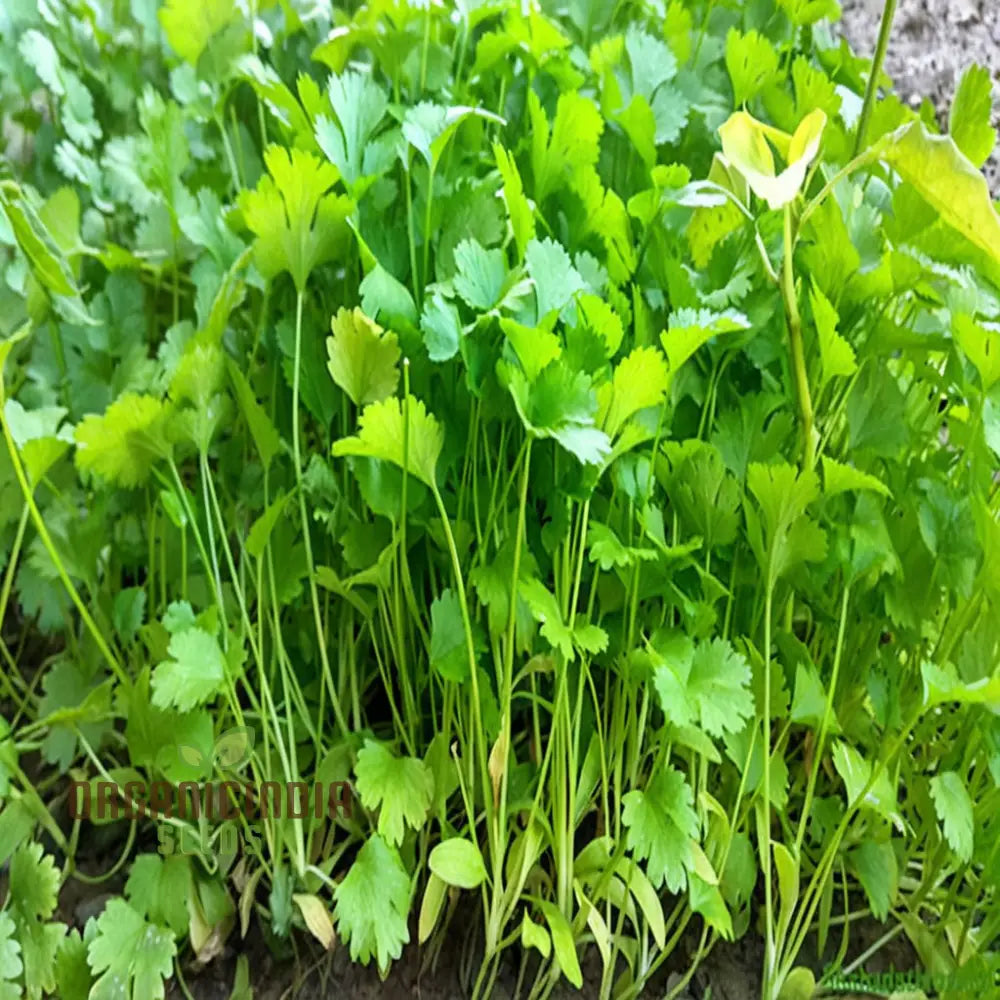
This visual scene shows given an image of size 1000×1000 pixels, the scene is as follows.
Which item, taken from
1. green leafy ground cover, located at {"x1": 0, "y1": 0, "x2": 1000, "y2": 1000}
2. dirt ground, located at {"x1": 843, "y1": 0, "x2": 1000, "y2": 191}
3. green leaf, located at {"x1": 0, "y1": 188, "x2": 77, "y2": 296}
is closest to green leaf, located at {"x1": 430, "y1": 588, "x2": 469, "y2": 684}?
green leafy ground cover, located at {"x1": 0, "y1": 0, "x2": 1000, "y2": 1000}

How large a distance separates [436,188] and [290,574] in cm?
27

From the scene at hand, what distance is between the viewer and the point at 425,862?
596 mm

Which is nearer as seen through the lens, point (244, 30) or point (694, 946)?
point (694, 946)

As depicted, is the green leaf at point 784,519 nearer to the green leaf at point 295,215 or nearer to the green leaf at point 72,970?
the green leaf at point 295,215

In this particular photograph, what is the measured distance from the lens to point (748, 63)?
67cm

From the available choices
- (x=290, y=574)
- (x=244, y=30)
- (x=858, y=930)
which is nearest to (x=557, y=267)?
(x=290, y=574)

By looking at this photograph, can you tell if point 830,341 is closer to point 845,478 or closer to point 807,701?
point 845,478

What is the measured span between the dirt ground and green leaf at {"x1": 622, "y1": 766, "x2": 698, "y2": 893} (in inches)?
29.8

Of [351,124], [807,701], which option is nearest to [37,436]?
[351,124]

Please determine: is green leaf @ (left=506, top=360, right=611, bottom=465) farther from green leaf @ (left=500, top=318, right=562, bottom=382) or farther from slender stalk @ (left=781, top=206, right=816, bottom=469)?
slender stalk @ (left=781, top=206, right=816, bottom=469)

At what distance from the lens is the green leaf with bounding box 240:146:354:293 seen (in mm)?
546

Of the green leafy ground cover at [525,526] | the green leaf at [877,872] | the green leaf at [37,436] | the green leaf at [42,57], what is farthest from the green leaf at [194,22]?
the green leaf at [877,872]

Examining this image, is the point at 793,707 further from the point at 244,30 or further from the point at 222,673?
the point at 244,30

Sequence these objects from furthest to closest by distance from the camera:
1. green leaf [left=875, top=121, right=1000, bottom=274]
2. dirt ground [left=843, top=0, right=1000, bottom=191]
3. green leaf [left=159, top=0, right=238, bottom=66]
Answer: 1. dirt ground [left=843, top=0, right=1000, bottom=191]
2. green leaf [left=159, top=0, right=238, bottom=66]
3. green leaf [left=875, top=121, right=1000, bottom=274]
